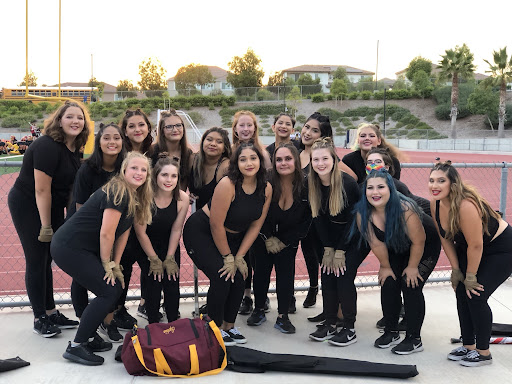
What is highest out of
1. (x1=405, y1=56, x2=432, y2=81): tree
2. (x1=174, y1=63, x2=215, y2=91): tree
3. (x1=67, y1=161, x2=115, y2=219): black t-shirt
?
(x1=405, y1=56, x2=432, y2=81): tree

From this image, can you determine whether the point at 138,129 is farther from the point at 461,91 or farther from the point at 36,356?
the point at 461,91

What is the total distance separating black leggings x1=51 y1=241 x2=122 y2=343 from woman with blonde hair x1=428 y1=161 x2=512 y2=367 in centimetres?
261

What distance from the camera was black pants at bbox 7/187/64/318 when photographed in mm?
4473

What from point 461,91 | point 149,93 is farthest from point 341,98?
point 149,93

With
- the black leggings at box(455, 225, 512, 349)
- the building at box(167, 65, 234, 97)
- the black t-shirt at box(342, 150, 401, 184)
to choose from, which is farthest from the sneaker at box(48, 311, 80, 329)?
the building at box(167, 65, 234, 97)

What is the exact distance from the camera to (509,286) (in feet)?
20.1

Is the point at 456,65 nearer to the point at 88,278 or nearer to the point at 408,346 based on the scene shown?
the point at 408,346

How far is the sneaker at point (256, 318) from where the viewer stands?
4969 mm

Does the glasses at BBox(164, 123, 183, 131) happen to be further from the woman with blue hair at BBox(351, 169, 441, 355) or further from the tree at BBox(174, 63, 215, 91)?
the tree at BBox(174, 63, 215, 91)

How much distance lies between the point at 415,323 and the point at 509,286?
238 cm

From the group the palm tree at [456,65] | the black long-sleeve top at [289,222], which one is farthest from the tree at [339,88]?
the black long-sleeve top at [289,222]

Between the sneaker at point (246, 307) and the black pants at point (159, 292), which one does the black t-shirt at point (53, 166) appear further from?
the sneaker at point (246, 307)

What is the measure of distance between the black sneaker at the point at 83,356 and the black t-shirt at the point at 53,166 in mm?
1268

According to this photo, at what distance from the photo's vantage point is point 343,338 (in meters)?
4.48
